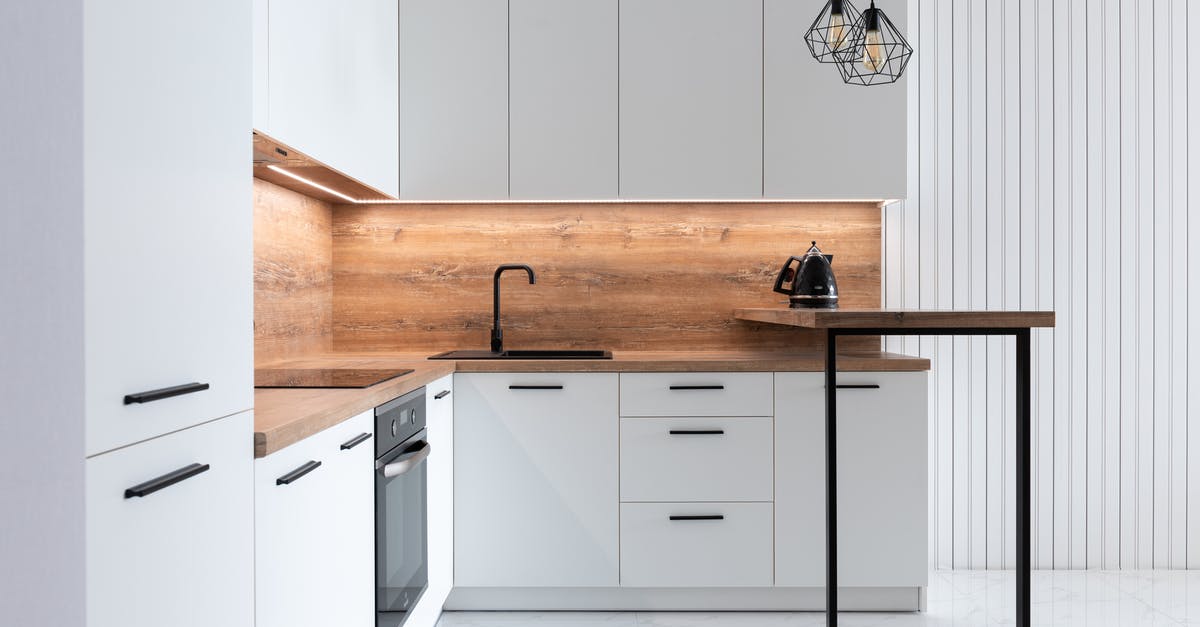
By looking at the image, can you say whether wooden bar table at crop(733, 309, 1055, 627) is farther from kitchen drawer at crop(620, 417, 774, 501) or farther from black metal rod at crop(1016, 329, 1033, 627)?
kitchen drawer at crop(620, 417, 774, 501)

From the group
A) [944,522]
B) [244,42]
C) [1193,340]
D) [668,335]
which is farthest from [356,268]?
[1193,340]

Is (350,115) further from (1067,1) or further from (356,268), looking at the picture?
(1067,1)

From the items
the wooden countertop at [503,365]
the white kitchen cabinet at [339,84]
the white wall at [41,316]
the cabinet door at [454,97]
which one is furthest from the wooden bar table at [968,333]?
the white wall at [41,316]

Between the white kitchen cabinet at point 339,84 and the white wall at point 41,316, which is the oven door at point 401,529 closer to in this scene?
the white kitchen cabinet at point 339,84

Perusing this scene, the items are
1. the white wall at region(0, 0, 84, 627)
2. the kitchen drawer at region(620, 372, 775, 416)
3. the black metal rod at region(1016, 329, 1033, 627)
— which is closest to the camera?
the white wall at region(0, 0, 84, 627)

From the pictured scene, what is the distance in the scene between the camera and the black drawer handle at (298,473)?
1253 mm

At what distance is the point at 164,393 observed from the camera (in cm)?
92

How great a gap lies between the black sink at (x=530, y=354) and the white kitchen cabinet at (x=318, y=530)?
44.0 inches

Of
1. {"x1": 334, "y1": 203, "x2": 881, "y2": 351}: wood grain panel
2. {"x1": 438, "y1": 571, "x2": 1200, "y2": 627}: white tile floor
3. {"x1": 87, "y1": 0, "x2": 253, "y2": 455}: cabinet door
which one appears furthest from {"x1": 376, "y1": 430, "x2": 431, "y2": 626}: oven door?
{"x1": 334, "y1": 203, "x2": 881, "y2": 351}: wood grain panel

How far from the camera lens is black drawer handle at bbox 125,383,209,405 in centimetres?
87

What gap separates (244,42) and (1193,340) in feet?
11.3

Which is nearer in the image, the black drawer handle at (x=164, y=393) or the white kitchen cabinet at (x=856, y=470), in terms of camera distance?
the black drawer handle at (x=164, y=393)

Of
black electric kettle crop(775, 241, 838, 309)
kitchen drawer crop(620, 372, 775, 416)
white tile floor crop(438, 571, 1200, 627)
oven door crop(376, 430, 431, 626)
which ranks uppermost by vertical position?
black electric kettle crop(775, 241, 838, 309)

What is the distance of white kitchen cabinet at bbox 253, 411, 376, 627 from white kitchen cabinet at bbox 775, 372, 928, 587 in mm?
1393
